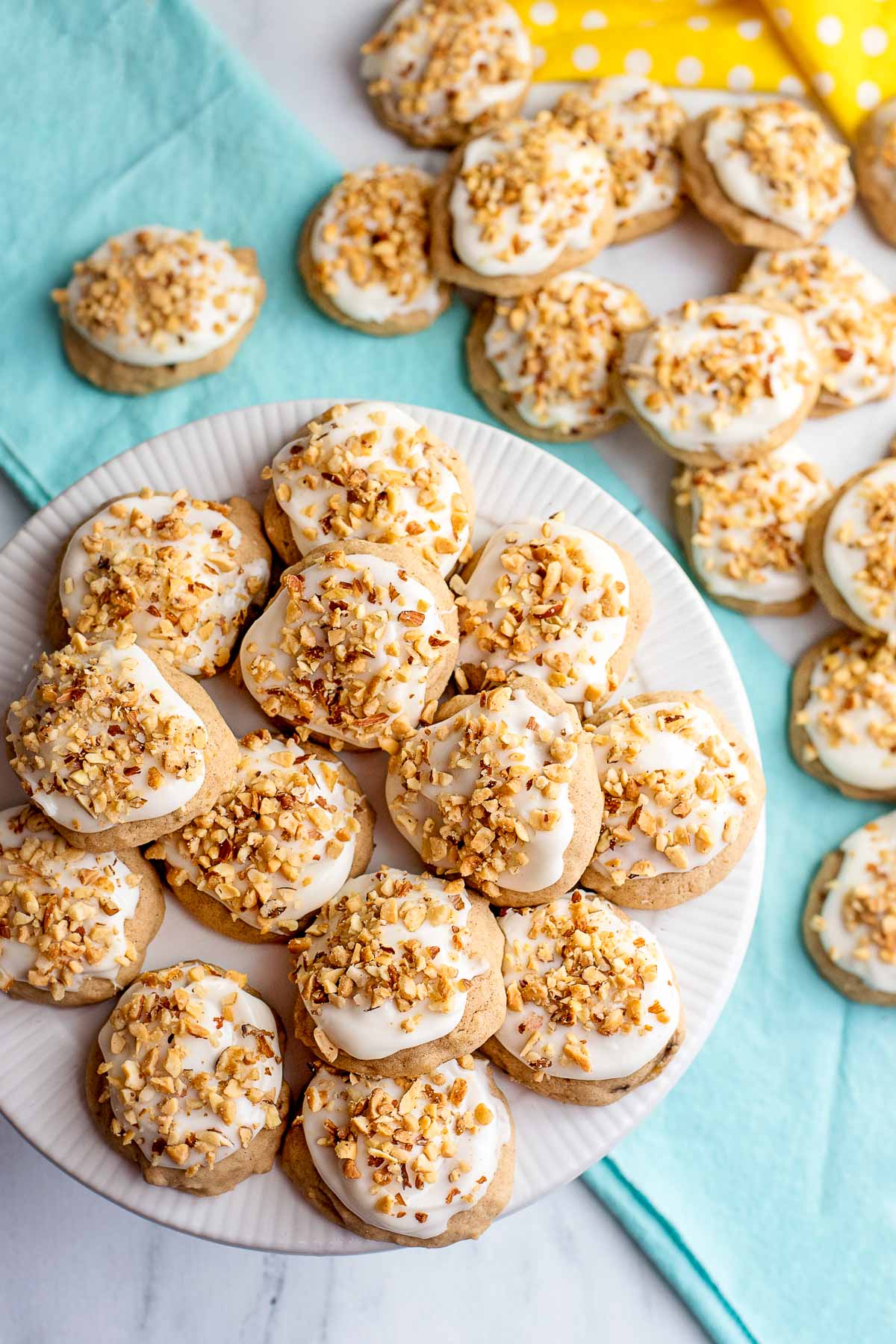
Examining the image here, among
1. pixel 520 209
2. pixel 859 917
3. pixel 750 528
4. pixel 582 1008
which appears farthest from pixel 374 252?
pixel 859 917

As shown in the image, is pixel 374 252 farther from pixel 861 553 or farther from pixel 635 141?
pixel 861 553

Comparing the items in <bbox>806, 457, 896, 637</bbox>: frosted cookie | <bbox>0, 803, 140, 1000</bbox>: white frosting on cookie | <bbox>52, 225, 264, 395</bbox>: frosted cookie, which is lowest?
<bbox>806, 457, 896, 637</bbox>: frosted cookie

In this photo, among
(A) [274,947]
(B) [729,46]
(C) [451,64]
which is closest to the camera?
(A) [274,947]

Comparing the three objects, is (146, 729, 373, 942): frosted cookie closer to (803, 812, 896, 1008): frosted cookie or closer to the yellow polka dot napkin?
(803, 812, 896, 1008): frosted cookie

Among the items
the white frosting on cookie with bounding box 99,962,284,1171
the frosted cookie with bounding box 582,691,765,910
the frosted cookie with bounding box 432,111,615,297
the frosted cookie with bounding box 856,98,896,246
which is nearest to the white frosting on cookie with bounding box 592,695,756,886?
the frosted cookie with bounding box 582,691,765,910

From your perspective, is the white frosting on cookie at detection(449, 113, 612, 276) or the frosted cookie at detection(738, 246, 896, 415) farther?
the frosted cookie at detection(738, 246, 896, 415)

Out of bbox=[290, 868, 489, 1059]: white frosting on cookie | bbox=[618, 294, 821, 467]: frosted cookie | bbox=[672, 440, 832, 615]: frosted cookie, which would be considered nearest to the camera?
bbox=[290, 868, 489, 1059]: white frosting on cookie
